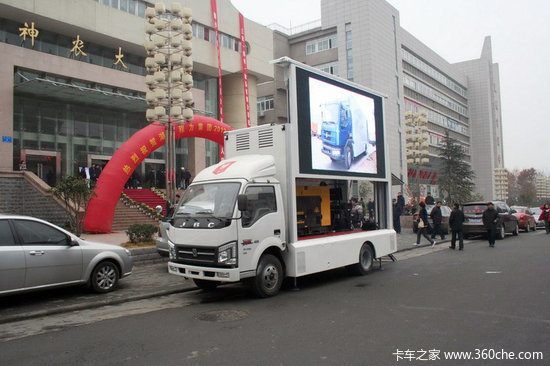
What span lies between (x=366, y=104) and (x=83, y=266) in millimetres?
7960

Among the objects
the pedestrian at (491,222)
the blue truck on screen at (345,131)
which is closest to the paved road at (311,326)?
the blue truck on screen at (345,131)

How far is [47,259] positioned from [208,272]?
2.98 metres

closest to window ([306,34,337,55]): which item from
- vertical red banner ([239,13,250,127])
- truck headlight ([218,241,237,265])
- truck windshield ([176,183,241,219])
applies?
vertical red banner ([239,13,250,127])

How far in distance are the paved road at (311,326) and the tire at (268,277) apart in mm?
222

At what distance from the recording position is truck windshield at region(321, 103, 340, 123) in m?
9.80

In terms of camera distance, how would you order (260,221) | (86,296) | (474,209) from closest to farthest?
(260,221)
(86,296)
(474,209)

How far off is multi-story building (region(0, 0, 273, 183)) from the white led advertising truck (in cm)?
2015

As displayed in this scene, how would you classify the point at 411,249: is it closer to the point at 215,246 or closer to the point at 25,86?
the point at 215,246

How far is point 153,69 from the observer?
17969mm

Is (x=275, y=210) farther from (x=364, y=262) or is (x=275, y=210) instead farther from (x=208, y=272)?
(x=364, y=262)

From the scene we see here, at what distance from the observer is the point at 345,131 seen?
10500mm

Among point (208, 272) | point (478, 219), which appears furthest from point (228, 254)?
point (478, 219)

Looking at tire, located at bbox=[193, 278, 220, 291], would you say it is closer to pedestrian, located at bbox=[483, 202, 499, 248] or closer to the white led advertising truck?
the white led advertising truck

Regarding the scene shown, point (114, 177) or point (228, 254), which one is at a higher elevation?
point (114, 177)
